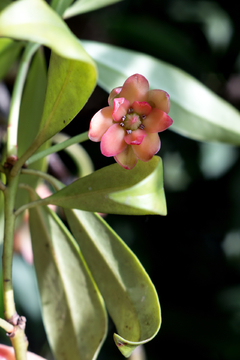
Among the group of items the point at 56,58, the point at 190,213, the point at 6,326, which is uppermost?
the point at 56,58

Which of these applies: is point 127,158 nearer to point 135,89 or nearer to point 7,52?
point 135,89

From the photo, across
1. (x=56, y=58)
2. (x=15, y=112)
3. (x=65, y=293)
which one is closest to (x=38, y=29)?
(x=56, y=58)

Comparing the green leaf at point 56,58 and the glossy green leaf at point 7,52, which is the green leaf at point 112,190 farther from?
the glossy green leaf at point 7,52

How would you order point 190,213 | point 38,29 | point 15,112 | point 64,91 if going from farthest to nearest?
point 190,213, point 15,112, point 64,91, point 38,29

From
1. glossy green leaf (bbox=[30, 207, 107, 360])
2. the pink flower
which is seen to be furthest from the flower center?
glossy green leaf (bbox=[30, 207, 107, 360])

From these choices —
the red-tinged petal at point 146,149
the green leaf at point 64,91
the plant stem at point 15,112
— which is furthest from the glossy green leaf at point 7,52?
the red-tinged petal at point 146,149

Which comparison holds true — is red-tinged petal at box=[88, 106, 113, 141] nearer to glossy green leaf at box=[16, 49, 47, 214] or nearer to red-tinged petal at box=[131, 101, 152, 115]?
red-tinged petal at box=[131, 101, 152, 115]
